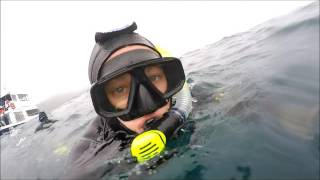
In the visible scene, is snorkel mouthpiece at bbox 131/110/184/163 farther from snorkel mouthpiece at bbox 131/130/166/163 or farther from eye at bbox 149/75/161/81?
eye at bbox 149/75/161/81

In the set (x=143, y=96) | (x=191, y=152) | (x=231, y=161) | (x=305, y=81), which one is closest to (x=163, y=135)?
(x=191, y=152)

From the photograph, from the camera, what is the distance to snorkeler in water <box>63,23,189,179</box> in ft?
8.22

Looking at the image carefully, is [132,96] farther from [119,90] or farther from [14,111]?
[14,111]

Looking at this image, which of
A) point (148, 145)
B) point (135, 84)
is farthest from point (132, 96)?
point (148, 145)

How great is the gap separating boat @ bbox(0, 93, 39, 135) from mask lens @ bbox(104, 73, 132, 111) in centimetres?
1504

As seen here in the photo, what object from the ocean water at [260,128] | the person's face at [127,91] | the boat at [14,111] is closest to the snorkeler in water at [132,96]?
the person's face at [127,91]

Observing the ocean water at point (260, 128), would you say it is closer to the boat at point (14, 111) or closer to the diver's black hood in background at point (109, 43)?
the diver's black hood in background at point (109, 43)

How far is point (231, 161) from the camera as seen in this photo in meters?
2.01

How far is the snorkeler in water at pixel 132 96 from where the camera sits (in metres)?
2.51

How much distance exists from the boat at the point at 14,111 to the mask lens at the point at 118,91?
1504 cm

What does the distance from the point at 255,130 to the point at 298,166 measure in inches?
22.0

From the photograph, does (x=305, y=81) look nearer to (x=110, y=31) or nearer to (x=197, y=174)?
(x=197, y=174)

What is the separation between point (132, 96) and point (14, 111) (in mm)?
17628

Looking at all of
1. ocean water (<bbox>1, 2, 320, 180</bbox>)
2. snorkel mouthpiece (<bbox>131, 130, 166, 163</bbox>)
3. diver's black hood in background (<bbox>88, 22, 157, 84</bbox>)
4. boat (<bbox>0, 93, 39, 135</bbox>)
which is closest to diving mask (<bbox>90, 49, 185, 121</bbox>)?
diver's black hood in background (<bbox>88, 22, 157, 84</bbox>)
